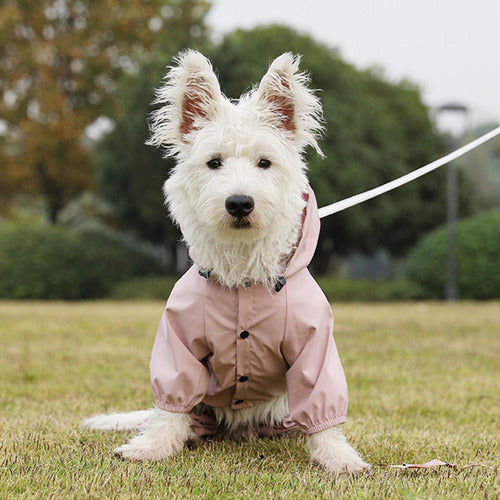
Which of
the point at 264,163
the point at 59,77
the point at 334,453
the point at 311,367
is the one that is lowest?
the point at 334,453

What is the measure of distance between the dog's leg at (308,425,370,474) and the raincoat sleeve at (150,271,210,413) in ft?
1.91

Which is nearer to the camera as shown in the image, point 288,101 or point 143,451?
point 143,451

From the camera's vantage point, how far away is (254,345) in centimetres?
335

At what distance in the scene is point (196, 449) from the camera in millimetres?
3625

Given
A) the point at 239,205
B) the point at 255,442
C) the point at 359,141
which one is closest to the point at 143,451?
the point at 255,442

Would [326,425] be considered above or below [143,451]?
above

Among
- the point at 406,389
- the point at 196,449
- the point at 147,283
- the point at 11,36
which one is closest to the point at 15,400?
the point at 196,449

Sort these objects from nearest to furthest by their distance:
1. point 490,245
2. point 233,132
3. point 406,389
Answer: point 233,132
point 406,389
point 490,245

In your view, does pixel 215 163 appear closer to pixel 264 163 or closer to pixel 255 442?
pixel 264 163

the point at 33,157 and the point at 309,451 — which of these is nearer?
the point at 309,451

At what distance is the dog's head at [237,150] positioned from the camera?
3.28 m

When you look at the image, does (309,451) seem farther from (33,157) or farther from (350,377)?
(33,157)

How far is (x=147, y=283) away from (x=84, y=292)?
1831mm

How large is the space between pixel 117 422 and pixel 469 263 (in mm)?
15401
